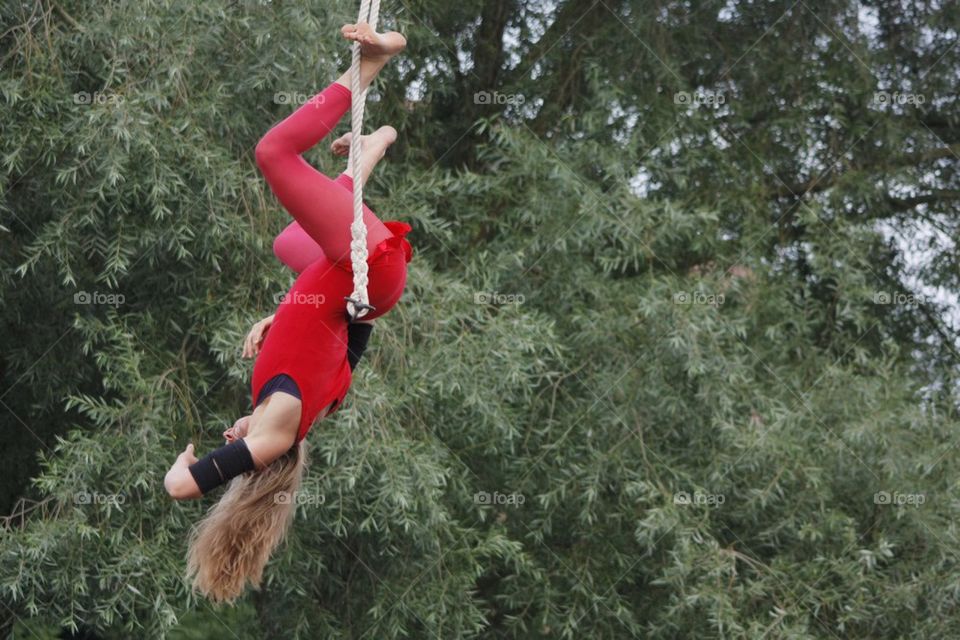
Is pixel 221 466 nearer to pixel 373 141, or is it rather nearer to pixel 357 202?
pixel 357 202

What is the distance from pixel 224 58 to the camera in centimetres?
511

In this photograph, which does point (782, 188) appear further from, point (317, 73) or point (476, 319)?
point (317, 73)

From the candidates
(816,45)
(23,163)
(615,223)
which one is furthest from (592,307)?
(23,163)

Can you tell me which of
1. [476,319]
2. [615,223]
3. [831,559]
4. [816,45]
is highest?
[816,45]

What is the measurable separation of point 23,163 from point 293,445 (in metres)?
2.36
